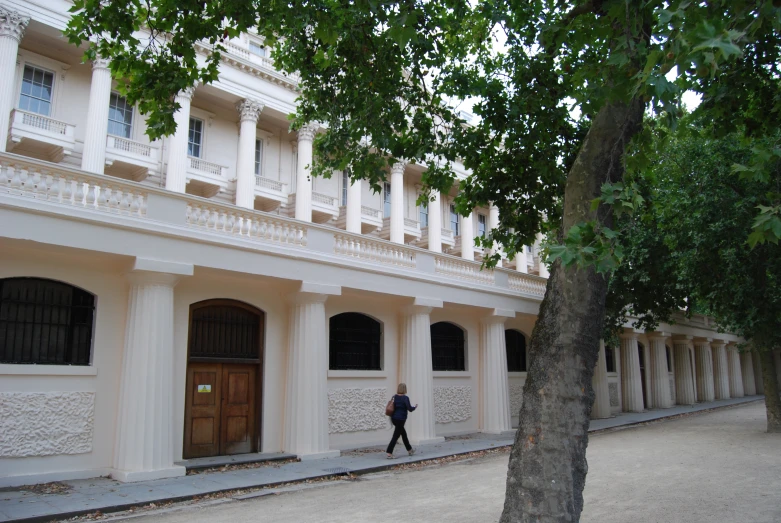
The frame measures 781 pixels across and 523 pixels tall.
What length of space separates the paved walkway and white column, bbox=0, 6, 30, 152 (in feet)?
42.6

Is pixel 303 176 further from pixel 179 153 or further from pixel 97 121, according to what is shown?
pixel 97 121

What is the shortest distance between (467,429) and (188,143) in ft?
50.9

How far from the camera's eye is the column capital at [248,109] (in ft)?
79.8

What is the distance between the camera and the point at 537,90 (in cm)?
975

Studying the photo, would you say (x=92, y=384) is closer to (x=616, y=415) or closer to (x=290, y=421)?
(x=290, y=421)

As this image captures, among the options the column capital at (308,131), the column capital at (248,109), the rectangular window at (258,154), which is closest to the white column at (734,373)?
the column capital at (308,131)

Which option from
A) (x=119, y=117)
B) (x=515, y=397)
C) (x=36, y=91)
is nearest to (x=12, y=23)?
(x=36, y=91)

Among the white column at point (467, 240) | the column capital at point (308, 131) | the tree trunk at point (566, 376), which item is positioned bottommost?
the tree trunk at point (566, 376)

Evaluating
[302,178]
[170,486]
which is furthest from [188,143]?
[170,486]

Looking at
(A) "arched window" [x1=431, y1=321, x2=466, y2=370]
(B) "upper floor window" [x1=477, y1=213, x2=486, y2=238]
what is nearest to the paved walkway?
(A) "arched window" [x1=431, y1=321, x2=466, y2=370]

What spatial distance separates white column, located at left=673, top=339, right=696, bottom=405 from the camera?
1371 inches

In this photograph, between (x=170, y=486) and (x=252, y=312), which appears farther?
(x=252, y=312)

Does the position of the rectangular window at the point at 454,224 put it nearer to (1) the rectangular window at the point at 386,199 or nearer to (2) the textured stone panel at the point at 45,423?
(1) the rectangular window at the point at 386,199

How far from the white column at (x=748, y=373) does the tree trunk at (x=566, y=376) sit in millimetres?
48951
